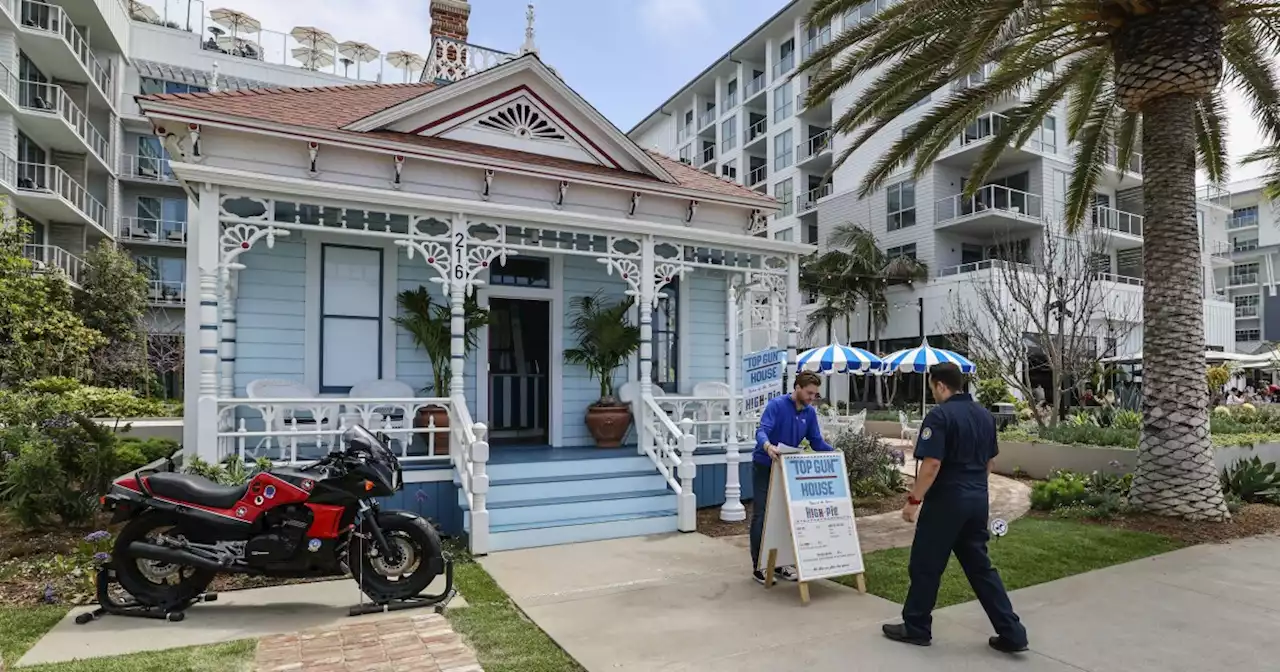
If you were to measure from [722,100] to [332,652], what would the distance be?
42.7m

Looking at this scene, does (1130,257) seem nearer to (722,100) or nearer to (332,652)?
(722,100)

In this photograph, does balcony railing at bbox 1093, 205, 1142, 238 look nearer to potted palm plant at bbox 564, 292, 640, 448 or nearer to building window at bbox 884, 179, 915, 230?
building window at bbox 884, 179, 915, 230

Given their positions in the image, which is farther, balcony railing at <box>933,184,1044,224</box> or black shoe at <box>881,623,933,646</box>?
balcony railing at <box>933,184,1044,224</box>

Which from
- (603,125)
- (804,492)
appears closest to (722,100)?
(603,125)

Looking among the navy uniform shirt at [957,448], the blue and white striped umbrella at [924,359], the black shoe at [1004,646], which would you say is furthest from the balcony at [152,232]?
the black shoe at [1004,646]

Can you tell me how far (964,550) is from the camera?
182 inches

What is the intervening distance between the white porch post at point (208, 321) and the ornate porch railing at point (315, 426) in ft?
0.48

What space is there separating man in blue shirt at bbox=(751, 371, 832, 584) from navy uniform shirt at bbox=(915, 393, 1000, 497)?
169cm

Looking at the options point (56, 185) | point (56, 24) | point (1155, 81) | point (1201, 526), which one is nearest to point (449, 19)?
point (1155, 81)

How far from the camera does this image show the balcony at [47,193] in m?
22.5

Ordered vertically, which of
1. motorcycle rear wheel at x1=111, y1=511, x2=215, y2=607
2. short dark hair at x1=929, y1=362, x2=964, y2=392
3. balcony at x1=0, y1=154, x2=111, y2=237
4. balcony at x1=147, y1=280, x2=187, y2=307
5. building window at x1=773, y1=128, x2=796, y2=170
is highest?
building window at x1=773, y1=128, x2=796, y2=170

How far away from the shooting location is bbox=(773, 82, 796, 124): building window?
37.9 meters

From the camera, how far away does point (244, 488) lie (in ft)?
18.4

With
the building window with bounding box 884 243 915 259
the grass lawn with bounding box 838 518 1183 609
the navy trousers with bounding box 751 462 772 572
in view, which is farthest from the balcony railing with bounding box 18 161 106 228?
the building window with bounding box 884 243 915 259
